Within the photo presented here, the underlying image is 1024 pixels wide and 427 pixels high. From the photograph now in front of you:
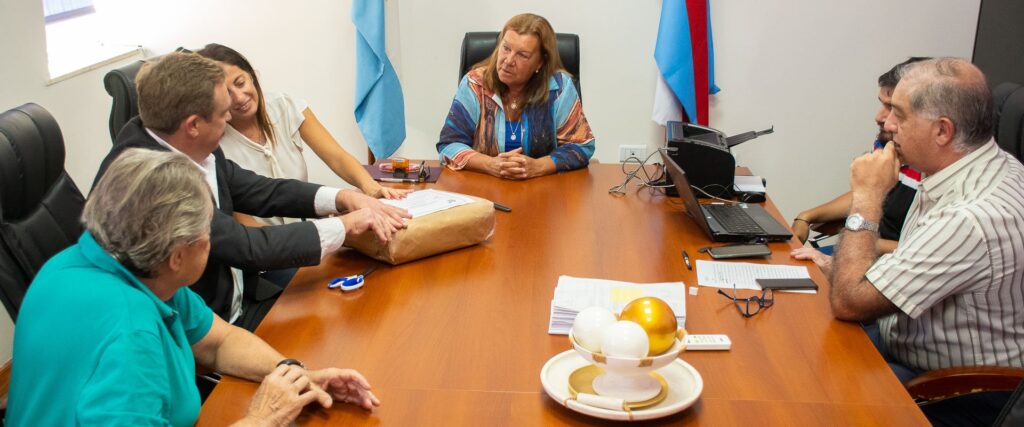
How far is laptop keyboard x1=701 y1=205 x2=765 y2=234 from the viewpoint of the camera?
230cm

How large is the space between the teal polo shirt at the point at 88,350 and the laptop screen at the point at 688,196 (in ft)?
4.76

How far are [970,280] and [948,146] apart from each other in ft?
1.07

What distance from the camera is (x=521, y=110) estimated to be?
121 inches

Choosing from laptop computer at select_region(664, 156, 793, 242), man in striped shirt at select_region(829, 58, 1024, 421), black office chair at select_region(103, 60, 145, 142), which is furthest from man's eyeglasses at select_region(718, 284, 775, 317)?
black office chair at select_region(103, 60, 145, 142)

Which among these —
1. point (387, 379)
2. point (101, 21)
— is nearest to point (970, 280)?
point (387, 379)

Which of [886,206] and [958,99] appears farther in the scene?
[886,206]

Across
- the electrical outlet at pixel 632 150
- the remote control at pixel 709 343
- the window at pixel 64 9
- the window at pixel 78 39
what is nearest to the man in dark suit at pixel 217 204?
the remote control at pixel 709 343

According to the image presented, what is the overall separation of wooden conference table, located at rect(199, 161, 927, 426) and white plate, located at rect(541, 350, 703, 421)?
0.03m

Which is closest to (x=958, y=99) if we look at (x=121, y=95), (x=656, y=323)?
(x=656, y=323)

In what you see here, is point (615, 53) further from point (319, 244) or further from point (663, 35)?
point (319, 244)

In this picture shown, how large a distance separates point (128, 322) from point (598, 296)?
0.99 metres

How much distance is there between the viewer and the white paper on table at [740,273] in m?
1.98

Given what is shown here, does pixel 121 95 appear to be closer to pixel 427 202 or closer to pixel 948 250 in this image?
pixel 427 202

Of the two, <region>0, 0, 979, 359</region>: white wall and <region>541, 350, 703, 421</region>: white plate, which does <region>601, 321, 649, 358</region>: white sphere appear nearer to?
<region>541, 350, 703, 421</region>: white plate
